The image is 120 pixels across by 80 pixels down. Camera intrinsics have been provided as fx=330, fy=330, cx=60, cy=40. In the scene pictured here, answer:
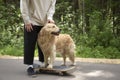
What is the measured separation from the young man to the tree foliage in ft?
10.9

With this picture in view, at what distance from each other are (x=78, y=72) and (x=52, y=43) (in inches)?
36.0

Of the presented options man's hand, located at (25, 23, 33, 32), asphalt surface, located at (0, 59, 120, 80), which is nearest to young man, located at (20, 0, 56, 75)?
man's hand, located at (25, 23, 33, 32)

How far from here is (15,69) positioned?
6883 millimetres

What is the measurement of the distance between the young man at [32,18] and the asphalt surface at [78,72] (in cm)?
30

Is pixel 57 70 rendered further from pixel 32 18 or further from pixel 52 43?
pixel 32 18

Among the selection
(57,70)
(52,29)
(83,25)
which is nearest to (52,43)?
(52,29)

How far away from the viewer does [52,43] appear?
20.1 ft

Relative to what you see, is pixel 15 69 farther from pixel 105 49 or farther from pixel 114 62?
pixel 105 49

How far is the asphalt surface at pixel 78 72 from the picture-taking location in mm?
6117

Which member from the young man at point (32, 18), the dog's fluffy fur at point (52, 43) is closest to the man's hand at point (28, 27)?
the young man at point (32, 18)

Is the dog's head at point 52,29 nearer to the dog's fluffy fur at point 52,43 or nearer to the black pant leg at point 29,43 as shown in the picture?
the dog's fluffy fur at point 52,43

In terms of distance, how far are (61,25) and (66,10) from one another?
1.48 m

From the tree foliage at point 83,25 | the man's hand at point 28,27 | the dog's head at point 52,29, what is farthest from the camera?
the tree foliage at point 83,25

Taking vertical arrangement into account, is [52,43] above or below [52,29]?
below
